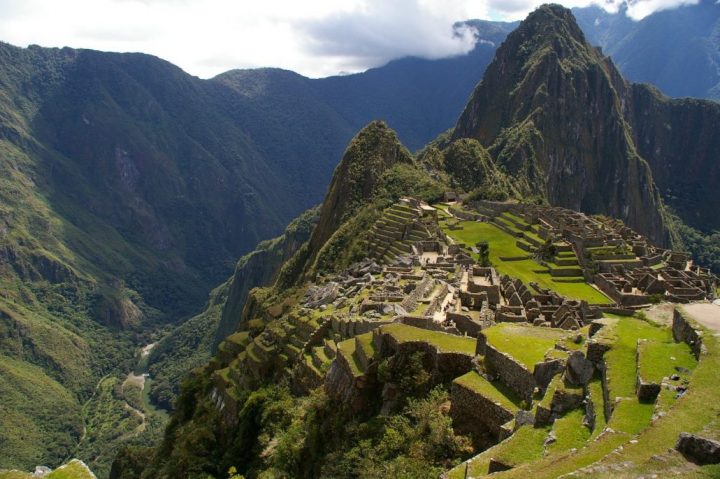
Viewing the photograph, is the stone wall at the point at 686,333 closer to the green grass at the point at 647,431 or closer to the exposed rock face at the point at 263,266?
the green grass at the point at 647,431

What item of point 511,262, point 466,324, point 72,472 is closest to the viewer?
point 72,472

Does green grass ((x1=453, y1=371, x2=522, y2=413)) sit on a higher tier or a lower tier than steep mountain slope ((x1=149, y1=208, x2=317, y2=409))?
higher

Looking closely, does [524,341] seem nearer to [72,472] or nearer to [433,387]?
[433,387]

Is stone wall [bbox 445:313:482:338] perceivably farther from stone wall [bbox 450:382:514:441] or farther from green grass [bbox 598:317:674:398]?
stone wall [bbox 450:382:514:441]

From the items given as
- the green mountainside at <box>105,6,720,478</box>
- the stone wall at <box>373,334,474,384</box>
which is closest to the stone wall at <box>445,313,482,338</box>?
the green mountainside at <box>105,6,720,478</box>

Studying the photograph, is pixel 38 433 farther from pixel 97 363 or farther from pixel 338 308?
pixel 338 308

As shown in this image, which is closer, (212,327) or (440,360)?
(440,360)

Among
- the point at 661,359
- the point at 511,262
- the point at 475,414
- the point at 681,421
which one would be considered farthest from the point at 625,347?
the point at 511,262
